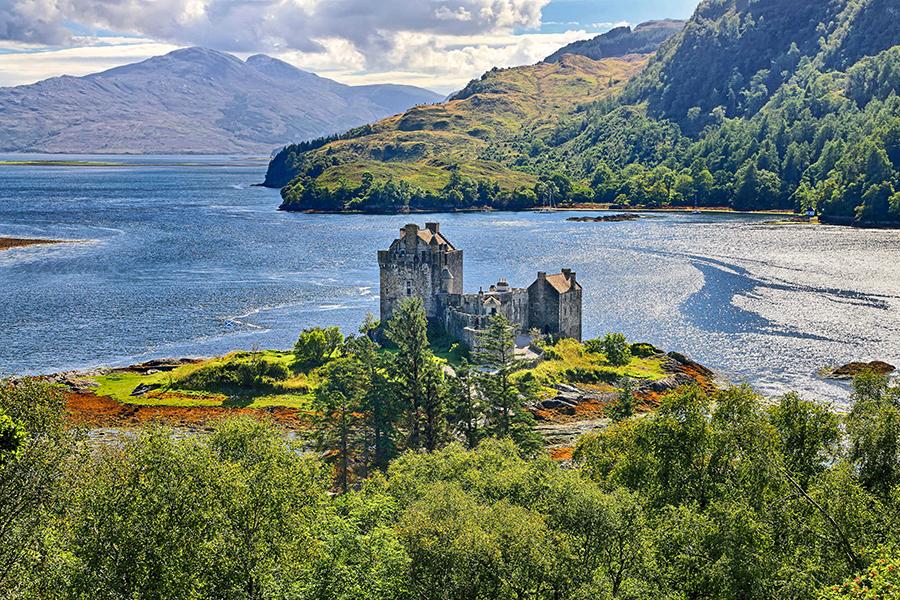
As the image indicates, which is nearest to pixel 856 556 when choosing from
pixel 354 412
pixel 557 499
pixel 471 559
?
pixel 557 499

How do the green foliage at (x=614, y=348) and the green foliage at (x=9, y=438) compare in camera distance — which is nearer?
the green foliage at (x=9, y=438)

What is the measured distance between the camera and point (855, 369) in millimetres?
85875

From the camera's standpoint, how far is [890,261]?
470 feet

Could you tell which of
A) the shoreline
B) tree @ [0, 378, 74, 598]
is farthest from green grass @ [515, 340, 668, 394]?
the shoreline

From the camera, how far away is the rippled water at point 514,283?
98.1 metres

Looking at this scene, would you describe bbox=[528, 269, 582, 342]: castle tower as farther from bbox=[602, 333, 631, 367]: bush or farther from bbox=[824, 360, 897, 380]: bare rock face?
bbox=[824, 360, 897, 380]: bare rock face

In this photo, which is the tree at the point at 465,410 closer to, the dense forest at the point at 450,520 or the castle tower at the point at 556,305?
the dense forest at the point at 450,520

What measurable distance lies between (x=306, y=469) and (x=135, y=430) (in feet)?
121

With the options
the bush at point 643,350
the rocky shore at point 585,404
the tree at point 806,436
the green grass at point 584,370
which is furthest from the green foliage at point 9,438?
the bush at point 643,350

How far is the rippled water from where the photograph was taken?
322 ft

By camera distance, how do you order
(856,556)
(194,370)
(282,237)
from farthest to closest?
(282,237), (194,370), (856,556)

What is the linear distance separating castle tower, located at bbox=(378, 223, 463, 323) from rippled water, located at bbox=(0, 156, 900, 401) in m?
16.6

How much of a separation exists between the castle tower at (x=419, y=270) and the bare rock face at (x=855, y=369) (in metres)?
39.9

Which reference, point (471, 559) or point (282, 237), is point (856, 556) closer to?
point (471, 559)
